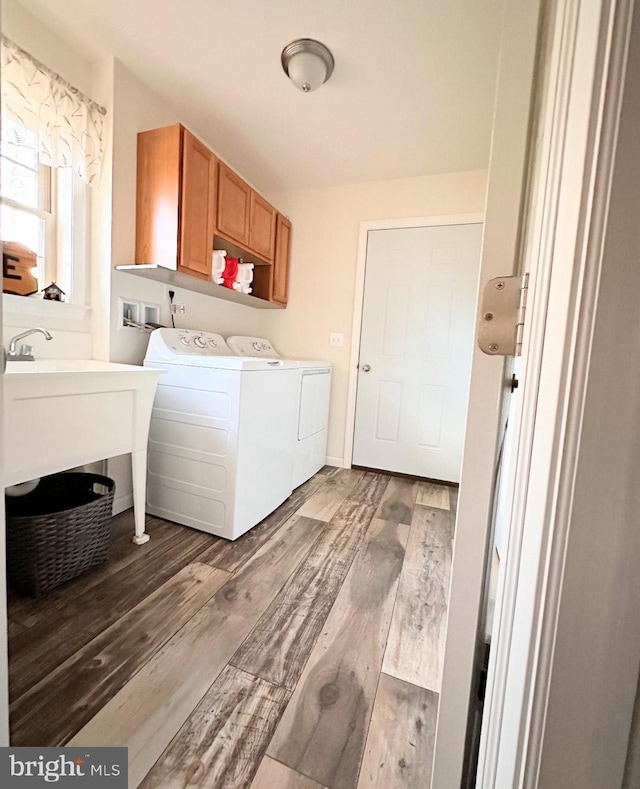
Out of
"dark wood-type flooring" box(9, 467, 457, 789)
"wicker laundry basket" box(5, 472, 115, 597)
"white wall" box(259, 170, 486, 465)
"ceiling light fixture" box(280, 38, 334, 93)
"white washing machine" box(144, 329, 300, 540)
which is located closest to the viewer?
"dark wood-type flooring" box(9, 467, 457, 789)

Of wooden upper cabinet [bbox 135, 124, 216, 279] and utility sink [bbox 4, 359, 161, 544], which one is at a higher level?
wooden upper cabinet [bbox 135, 124, 216, 279]

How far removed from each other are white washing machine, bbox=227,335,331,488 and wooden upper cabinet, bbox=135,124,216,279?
0.86 metres

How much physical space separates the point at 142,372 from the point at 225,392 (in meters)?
0.37

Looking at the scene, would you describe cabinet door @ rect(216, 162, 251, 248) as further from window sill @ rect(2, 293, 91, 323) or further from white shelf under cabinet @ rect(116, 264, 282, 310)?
window sill @ rect(2, 293, 91, 323)

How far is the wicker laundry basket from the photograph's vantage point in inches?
50.1

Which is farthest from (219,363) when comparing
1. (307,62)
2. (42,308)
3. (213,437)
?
(307,62)

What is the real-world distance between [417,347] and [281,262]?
133 centimetres

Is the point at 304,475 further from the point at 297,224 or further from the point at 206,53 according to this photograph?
the point at 206,53

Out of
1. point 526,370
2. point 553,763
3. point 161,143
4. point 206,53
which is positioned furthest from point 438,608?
point 206,53

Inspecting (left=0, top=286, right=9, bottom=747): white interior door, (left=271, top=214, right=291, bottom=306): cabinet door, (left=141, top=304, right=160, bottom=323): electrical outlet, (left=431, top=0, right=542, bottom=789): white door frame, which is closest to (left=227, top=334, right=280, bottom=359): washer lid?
(left=271, top=214, right=291, bottom=306): cabinet door

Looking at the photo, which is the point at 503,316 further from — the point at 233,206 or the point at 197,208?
the point at 233,206

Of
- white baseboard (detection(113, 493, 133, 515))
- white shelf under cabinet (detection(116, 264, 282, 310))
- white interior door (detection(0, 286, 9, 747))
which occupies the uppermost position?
white shelf under cabinet (detection(116, 264, 282, 310))

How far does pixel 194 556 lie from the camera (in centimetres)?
160

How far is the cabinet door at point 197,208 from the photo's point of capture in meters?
1.81
